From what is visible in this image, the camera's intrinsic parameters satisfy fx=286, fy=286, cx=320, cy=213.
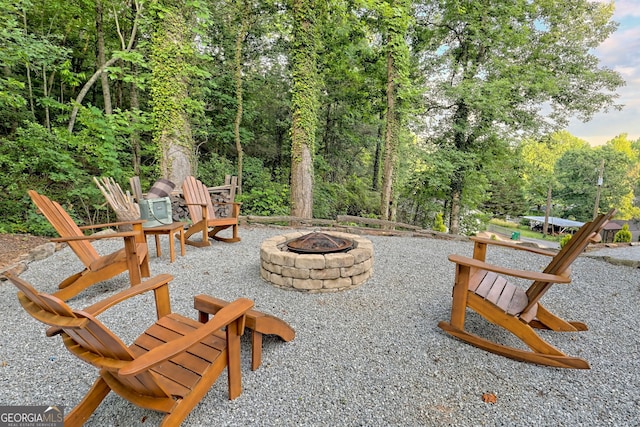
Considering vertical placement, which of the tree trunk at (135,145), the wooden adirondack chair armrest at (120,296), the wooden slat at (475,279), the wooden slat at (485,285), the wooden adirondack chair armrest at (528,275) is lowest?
the wooden slat at (485,285)

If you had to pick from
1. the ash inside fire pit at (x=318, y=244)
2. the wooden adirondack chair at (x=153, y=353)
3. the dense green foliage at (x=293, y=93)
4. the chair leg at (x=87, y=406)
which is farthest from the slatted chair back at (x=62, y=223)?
the dense green foliage at (x=293, y=93)

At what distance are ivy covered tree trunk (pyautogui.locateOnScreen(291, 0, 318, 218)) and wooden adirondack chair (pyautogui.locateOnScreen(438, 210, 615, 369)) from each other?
15.1ft

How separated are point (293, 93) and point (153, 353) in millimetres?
6156

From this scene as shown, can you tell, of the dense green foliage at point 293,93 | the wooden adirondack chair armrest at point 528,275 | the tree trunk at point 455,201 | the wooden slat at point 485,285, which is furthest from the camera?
the tree trunk at point 455,201

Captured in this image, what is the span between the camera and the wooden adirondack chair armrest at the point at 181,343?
100cm

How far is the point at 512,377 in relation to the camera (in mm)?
1738

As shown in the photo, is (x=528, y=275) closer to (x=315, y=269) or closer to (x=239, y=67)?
(x=315, y=269)

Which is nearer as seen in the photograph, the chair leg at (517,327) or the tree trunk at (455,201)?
the chair leg at (517,327)

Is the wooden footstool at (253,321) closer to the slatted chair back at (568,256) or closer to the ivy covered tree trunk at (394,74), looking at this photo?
the slatted chair back at (568,256)

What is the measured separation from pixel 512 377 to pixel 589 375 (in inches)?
19.5

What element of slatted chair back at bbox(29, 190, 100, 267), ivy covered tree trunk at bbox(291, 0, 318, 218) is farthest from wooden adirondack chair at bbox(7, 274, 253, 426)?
ivy covered tree trunk at bbox(291, 0, 318, 218)

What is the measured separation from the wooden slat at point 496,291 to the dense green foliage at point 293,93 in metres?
4.93

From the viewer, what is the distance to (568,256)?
6.09 feet

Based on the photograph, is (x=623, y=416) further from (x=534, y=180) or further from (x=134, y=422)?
(x=534, y=180)
